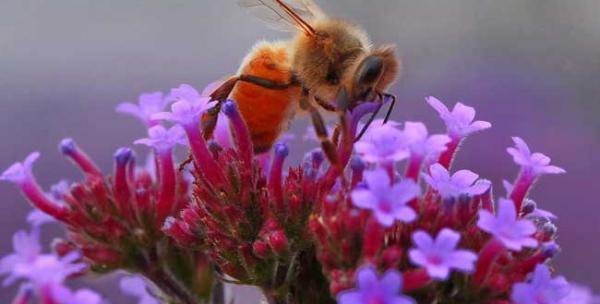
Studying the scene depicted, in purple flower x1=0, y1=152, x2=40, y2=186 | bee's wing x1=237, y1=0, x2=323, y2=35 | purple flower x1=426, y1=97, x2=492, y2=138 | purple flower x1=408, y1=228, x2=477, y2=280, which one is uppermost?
bee's wing x1=237, y1=0, x2=323, y2=35

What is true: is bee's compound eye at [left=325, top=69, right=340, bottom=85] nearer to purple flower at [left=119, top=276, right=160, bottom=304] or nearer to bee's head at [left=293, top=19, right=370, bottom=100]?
bee's head at [left=293, top=19, right=370, bottom=100]

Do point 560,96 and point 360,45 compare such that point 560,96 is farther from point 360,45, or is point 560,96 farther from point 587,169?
point 360,45

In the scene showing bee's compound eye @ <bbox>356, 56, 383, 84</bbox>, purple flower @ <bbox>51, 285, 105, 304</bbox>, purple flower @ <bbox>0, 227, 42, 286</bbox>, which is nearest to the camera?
purple flower @ <bbox>51, 285, 105, 304</bbox>

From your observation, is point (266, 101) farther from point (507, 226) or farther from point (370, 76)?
point (507, 226)

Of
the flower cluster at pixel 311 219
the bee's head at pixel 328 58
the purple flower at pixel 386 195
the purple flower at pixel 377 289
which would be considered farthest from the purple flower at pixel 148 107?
the purple flower at pixel 377 289

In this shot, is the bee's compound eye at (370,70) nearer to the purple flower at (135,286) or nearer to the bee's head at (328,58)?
the bee's head at (328,58)

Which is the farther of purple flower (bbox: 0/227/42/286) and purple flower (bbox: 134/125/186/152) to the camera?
purple flower (bbox: 134/125/186/152)

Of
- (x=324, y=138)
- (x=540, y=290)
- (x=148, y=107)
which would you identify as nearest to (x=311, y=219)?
(x=324, y=138)

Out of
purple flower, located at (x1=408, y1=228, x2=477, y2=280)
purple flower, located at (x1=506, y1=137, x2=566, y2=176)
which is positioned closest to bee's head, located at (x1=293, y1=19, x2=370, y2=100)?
purple flower, located at (x1=506, y1=137, x2=566, y2=176)
